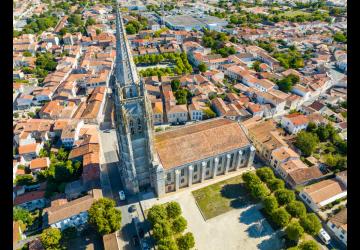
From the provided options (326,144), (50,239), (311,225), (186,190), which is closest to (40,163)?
(50,239)

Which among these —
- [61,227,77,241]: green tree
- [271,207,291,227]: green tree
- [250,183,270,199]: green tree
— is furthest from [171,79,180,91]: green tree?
[61,227,77,241]: green tree

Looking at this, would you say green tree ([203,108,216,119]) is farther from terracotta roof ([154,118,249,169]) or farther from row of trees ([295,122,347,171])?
row of trees ([295,122,347,171])

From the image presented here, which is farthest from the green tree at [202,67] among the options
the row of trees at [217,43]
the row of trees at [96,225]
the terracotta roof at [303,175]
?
the row of trees at [96,225]

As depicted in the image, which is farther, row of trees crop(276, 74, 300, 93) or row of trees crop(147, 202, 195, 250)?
row of trees crop(276, 74, 300, 93)

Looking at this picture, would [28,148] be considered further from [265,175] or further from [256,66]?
[256,66]

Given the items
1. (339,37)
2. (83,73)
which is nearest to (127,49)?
(83,73)
